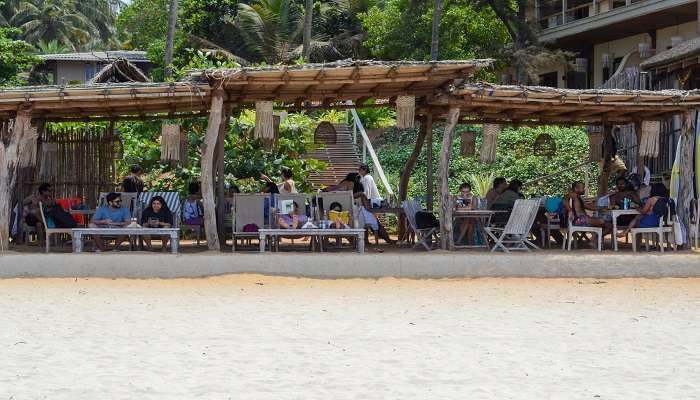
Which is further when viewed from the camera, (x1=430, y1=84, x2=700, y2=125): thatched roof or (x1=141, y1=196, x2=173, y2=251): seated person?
(x1=141, y1=196, x2=173, y2=251): seated person

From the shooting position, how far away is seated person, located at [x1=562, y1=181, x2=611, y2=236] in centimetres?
1381

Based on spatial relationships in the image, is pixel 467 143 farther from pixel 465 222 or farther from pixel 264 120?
pixel 264 120

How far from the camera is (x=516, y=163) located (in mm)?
23312

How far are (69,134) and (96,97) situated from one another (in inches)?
134

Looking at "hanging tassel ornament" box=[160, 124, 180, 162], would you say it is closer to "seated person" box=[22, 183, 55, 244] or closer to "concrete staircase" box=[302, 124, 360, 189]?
"seated person" box=[22, 183, 55, 244]

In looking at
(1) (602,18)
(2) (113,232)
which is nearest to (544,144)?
(2) (113,232)

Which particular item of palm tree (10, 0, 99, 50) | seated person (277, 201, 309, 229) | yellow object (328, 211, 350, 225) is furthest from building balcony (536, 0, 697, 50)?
palm tree (10, 0, 99, 50)

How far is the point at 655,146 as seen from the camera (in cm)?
1458

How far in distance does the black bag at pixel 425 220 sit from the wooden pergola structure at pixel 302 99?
47 cm

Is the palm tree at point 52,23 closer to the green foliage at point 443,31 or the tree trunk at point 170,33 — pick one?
the green foliage at point 443,31

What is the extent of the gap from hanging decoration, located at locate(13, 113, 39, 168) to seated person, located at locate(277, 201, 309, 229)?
11.6 feet

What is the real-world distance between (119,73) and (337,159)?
381 inches

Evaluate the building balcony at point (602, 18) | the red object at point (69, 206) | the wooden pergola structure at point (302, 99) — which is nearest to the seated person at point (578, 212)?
the wooden pergola structure at point (302, 99)

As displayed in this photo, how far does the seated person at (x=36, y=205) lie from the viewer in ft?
46.9
